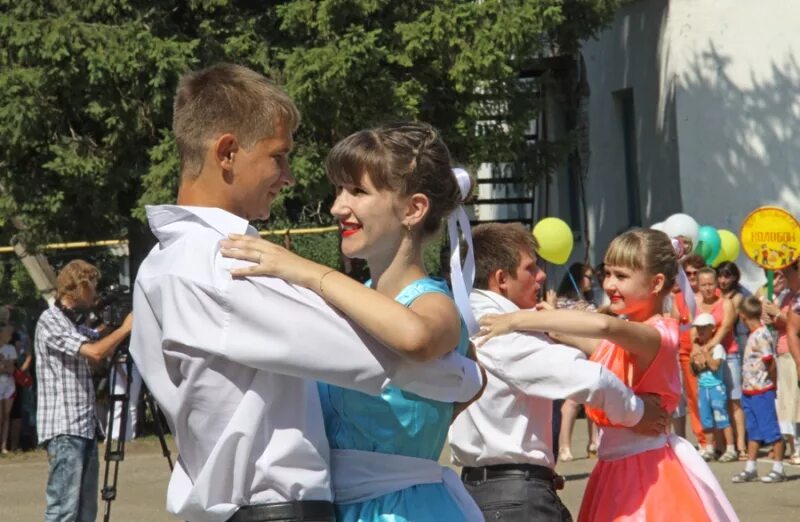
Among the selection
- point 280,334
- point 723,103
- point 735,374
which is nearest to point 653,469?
point 280,334

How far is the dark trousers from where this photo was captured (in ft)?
16.0

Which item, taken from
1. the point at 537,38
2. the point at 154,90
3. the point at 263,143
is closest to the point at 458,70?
the point at 537,38

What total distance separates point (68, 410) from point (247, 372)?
19.1ft

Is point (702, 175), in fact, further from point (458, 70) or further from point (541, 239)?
point (541, 239)

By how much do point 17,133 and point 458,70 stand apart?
5.38 m

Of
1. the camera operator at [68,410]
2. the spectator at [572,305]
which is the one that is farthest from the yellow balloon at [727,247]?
the camera operator at [68,410]

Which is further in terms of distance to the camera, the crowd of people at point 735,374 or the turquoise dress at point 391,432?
the crowd of people at point 735,374

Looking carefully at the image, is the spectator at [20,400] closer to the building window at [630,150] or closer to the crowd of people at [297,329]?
the building window at [630,150]

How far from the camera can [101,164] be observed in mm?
18016

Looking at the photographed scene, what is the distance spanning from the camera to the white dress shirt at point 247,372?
2850 mm

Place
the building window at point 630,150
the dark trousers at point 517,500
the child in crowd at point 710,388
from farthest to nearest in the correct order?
the building window at point 630,150
the child in crowd at point 710,388
the dark trousers at point 517,500

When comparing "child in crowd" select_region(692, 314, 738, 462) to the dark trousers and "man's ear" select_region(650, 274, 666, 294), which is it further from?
the dark trousers

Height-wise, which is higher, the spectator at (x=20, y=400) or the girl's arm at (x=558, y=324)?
the girl's arm at (x=558, y=324)

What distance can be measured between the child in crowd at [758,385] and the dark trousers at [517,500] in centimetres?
792
